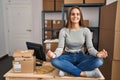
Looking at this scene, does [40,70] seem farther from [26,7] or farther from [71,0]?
[26,7]

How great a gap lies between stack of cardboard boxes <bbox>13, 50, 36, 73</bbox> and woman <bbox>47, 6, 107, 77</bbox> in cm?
28

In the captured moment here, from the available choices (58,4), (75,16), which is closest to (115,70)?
(75,16)

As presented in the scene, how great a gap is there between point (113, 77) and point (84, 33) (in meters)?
0.83

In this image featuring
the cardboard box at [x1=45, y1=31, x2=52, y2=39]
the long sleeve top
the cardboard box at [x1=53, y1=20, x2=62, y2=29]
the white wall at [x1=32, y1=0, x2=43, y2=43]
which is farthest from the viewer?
the white wall at [x1=32, y1=0, x2=43, y2=43]

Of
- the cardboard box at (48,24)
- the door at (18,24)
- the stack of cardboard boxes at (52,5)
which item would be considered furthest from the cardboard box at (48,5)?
the door at (18,24)

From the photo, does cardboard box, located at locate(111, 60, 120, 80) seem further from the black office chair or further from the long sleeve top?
the black office chair

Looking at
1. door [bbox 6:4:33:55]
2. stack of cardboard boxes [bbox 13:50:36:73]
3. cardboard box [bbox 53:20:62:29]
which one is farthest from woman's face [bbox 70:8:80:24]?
door [bbox 6:4:33:55]

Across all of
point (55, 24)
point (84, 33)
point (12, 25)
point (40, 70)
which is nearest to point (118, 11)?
point (84, 33)

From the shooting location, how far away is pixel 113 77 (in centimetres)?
218

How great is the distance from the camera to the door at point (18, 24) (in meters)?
4.88

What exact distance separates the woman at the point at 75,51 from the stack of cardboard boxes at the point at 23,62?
28 centimetres

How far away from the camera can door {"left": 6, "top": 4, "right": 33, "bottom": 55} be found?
4879 mm

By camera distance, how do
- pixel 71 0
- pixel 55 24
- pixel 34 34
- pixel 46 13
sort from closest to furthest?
1. pixel 71 0
2. pixel 55 24
3. pixel 46 13
4. pixel 34 34

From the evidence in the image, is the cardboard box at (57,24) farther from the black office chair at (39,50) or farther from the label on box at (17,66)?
the label on box at (17,66)
